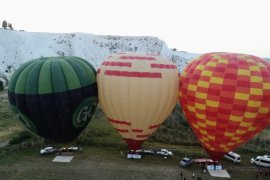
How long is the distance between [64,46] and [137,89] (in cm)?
6539

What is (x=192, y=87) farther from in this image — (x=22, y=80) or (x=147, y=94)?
(x=22, y=80)

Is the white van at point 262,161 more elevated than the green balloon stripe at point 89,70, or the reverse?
the green balloon stripe at point 89,70

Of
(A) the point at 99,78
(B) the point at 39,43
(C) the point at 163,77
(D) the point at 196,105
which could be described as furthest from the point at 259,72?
(B) the point at 39,43

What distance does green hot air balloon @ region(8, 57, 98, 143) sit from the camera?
1753 cm

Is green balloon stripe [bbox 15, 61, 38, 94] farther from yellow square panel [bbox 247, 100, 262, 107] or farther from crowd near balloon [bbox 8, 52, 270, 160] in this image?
yellow square panel [bbox 247, 100, 262, 107]

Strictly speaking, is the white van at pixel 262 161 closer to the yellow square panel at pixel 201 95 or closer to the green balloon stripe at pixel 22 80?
the yellow square panel at pixel 201 95

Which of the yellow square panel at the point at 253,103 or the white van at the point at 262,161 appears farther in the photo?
the white van at the point at 262,161

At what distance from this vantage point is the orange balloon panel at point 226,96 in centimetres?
1661

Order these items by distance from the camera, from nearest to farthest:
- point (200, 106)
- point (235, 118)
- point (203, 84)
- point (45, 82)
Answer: point (235, 118) → point (203, 84) → point (45, 82) → point (200, 106)

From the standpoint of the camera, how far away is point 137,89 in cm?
1783

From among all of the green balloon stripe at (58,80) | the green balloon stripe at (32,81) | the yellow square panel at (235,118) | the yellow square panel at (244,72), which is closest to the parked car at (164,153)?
the yellow square panel at (235,118)

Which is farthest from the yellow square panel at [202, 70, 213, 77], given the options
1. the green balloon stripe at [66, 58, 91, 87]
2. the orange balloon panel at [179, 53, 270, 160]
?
the green balloon stripe at [66, 58, 91, 87]

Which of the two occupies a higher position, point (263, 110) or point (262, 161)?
point (263, 110)

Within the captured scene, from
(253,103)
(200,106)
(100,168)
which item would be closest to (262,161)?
(253,103)
